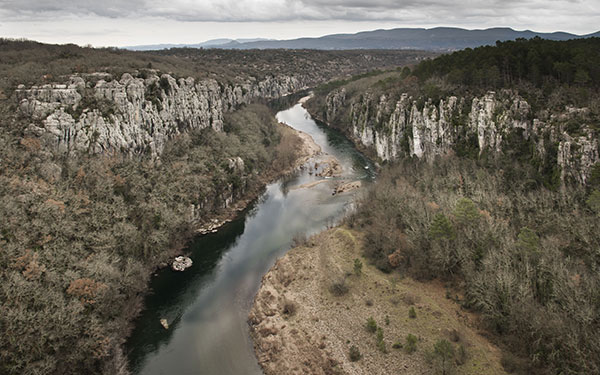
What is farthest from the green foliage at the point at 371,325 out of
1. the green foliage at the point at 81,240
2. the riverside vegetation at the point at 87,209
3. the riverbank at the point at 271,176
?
the riverbank at the point at 271,176

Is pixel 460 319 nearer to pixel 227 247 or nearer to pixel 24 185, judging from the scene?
pixel 227 247

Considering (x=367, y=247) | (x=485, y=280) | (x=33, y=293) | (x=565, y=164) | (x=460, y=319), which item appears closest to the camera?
(x=33, y=293)

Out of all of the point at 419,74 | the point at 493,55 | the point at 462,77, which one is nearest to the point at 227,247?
the point at 462,77

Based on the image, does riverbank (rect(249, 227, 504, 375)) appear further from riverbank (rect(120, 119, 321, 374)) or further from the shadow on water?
riverbank (rect(120, 119, 321, 374))

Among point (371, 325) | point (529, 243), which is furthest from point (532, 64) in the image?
point (371, 325)

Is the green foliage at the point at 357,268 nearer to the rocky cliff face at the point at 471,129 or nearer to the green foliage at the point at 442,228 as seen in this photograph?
the green foliage at the point at 442,228

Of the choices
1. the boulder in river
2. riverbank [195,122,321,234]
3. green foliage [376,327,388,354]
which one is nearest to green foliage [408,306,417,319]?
green foliage [376,327,388,354]

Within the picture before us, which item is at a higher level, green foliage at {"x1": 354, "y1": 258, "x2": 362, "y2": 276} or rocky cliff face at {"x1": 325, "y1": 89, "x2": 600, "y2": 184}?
rocky cliff face at {"x1": 325, "y1": 89, "x2": 600, "y2": 184}

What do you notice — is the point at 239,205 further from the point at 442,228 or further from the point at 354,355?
the point at 354,355
